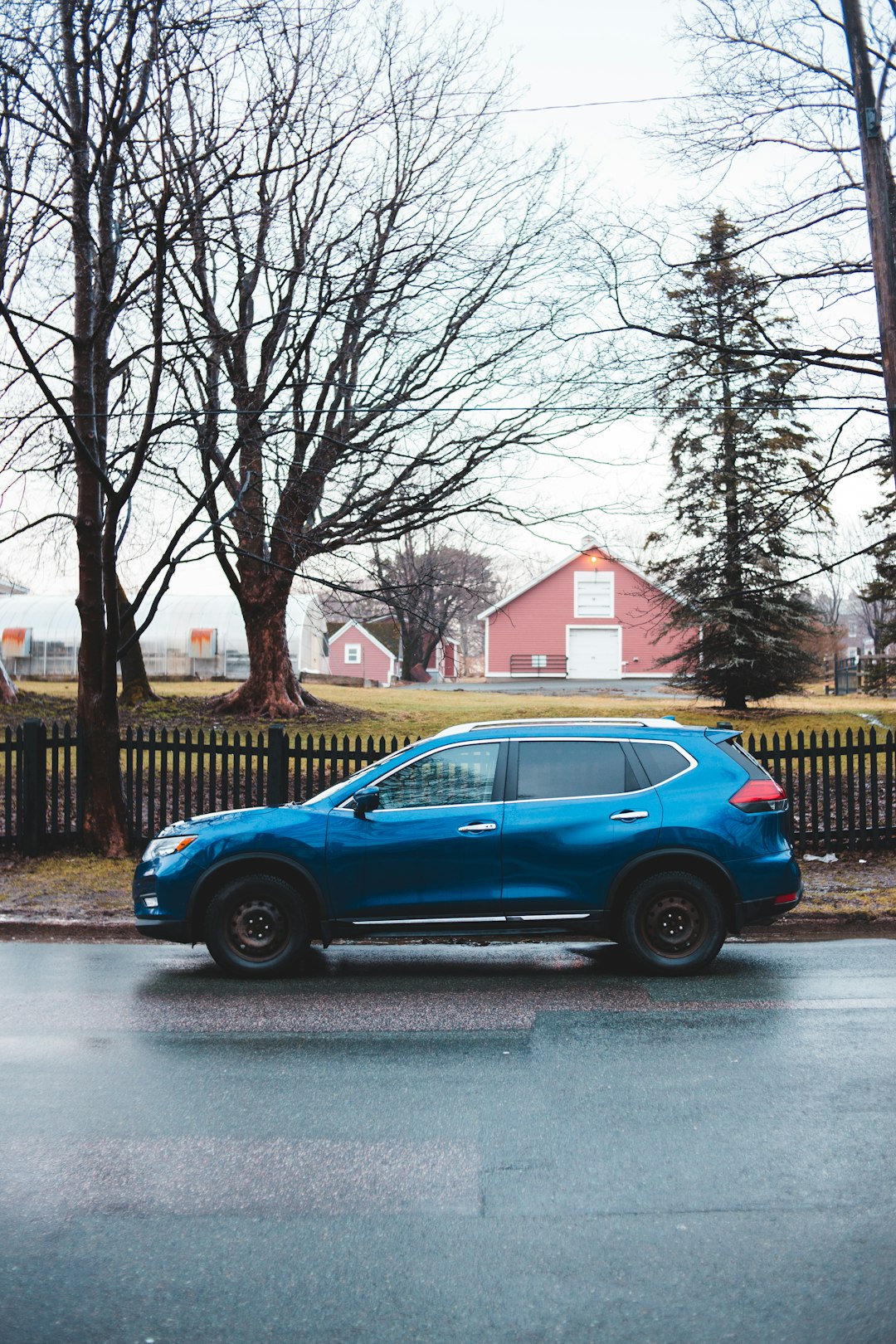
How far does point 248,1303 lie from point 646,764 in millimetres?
5390

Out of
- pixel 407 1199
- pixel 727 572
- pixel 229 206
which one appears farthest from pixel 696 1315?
pixel 727 572

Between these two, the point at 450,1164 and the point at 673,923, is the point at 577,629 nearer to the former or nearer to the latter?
the point at 673,923

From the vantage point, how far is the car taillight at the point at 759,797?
27.0ft

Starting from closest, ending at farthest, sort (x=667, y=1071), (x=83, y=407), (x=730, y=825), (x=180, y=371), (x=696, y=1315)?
1. (x=696, y=1315)
2. (x=667, y=1071)
3. (x=730, y=825)
4. (x=83, y=407)
5. (x=180, y=371)

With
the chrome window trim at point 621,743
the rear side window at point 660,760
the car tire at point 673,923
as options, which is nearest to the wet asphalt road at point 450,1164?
the car tire at point 673,923

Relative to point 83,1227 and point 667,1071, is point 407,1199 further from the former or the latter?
point 667,1071

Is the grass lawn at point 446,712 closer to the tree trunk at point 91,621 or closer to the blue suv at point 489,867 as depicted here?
the tree trunk at point 91,621

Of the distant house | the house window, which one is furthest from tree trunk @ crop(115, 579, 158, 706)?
the distant house

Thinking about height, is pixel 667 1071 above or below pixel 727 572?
below

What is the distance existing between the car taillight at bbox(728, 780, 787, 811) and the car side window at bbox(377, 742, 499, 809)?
170cm

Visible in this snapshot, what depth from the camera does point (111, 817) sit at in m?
13.3

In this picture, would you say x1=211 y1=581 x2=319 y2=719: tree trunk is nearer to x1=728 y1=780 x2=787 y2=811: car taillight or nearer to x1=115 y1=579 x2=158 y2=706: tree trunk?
x1=115 y1=579 x2=158 y2=706: tree trunk

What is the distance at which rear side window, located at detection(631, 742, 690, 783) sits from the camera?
27.4 ft

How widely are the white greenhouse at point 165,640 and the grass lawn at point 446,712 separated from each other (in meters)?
10.8
